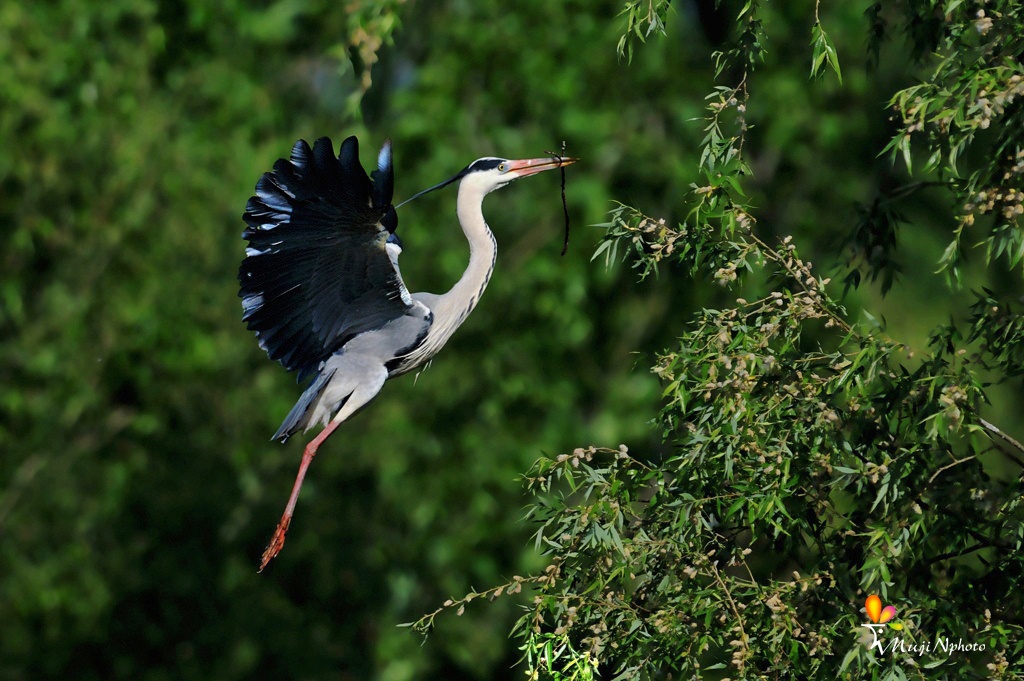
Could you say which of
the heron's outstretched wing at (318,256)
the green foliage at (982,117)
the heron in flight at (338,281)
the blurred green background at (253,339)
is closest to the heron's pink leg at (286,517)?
the heron in flight at (338,281)

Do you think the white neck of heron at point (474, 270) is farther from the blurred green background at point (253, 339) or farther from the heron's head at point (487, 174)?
the blurred green background at point (253, 339)

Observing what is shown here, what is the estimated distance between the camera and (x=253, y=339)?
8664 millimetres

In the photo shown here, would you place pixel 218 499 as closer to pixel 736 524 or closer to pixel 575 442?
pixel 575 442

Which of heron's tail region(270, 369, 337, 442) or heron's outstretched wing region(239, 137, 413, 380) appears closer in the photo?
heron's outstretched wing region(239, 137, 413, 380)

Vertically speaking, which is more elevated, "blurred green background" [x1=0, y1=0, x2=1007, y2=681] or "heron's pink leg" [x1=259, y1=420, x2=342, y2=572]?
"heron's pink leg" [x1=259, y1=420, x2=342, y2=572]

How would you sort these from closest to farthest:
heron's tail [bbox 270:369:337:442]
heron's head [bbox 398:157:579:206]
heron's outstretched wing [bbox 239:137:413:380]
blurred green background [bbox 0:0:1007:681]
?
heron's outstretched wing [bbox 239:137:413:380] → heron's tail [bbox 270:369:337:442] → heron's head [bbox 398:157:579:206] → blurred green background [bbox 0:0:1007:681]

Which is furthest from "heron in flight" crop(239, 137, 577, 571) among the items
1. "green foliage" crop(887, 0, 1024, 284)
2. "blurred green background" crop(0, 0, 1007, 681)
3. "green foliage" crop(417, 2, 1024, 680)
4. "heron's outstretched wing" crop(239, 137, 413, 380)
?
"blurred green background" crop(0, 0, 1007, 681)

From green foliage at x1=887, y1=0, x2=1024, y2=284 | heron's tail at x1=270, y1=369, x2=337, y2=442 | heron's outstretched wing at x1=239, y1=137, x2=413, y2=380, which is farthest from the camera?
heron's tail at x1=270, y1=369, x2=337, y2=442

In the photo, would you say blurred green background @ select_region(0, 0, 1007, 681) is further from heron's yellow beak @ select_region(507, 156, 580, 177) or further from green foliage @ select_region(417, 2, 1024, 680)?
green foliage @ select_region(417, 2, 1024, 680)

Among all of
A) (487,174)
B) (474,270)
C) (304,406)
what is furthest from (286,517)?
(487,174)

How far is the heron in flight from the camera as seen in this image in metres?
4.09

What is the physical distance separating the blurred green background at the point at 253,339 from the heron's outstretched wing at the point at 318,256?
12.2 ft

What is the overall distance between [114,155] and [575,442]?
335 centimetres

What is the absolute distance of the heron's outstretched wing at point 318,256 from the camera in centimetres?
406
